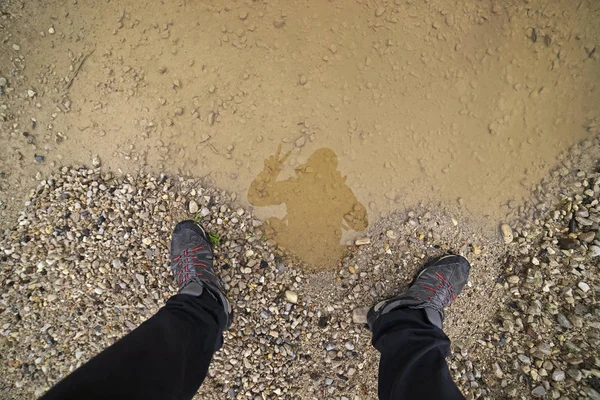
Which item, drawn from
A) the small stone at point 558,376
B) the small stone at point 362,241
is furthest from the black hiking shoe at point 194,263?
the small stone at point 558,376

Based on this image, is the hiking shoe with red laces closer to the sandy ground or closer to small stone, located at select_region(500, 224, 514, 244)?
the sandy ground

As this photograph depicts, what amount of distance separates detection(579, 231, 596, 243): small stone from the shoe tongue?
4.24 feet

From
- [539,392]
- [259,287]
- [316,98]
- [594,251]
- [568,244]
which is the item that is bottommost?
[539,392]

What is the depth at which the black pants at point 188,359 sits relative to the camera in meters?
1.59

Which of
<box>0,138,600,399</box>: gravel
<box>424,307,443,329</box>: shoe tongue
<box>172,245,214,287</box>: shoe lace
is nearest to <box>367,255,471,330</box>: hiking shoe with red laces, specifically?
<box>424,307,443,329</box>: shoe tongue

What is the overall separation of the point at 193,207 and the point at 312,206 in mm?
970

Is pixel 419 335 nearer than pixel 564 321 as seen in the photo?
Yes

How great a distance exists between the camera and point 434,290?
2.58 m

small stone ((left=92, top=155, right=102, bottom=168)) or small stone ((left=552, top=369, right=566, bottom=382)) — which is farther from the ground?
small stone ((left=92, top=155, right=102, bottom=168))

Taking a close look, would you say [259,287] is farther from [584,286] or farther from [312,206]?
[584,286]

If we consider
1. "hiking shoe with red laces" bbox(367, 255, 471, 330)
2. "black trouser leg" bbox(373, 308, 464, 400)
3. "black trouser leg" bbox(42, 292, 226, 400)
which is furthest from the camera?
"hiking shoe with red laces" bbox(367, 255, 471, 330)

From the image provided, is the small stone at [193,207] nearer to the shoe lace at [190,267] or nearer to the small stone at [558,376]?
the shoe lace at [190,267]

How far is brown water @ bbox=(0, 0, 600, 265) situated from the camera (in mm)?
2650

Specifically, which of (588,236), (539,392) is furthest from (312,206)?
(539,392)
